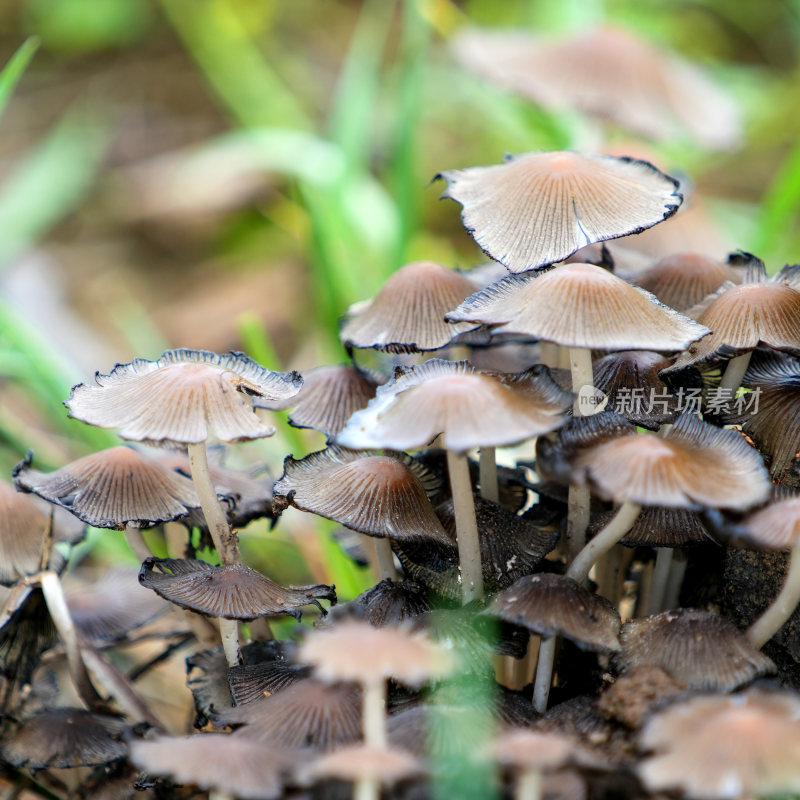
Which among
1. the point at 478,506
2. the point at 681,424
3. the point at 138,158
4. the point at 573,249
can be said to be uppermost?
the point at 573,249

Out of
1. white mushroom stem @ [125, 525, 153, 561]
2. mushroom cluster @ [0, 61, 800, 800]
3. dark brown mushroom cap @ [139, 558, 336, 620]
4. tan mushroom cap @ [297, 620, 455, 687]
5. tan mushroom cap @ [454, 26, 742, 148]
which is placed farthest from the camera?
tan mushroom cap @ [454, 26, 742, 148]

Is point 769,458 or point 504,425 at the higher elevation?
point 504,425

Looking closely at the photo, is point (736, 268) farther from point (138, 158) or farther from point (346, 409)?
point (138, 158)

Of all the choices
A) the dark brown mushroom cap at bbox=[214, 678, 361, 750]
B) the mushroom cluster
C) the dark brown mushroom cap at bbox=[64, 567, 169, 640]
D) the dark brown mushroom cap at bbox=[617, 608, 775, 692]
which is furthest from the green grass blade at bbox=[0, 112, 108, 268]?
the dark brown mushroom cap at bbox=[617, 608, 775, 692]

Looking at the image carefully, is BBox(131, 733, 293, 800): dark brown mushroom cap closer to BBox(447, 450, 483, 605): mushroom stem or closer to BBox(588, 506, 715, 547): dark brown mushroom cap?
BBox(447, 450, 483, 605): mushroom stem

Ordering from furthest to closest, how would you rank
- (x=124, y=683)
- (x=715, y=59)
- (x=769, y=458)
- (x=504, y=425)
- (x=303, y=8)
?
1. (x=303, y=8)
2. (x=715, y=59)
3. (x=124, y=683)
4. (x=769, y=458)
5. (x=504, y=425)

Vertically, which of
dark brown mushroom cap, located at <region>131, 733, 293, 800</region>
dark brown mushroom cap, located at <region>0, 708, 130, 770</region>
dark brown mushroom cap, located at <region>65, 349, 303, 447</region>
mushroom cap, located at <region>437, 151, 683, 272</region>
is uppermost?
mushroom cap, located at <region>437, 151, 683, 272</region>

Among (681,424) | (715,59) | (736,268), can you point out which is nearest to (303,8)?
(715,59)

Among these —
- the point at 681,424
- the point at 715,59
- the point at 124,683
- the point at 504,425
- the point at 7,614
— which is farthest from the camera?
the point at 715,59
